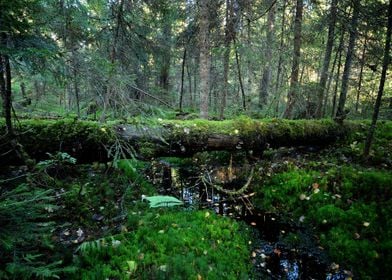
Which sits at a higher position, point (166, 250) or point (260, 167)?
point (260, 167)

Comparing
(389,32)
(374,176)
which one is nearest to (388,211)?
(374,176)

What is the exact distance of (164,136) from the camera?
21.4ft

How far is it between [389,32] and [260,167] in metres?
4.03

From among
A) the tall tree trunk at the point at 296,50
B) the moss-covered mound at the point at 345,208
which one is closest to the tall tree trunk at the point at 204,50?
the tall tree trunk at the point at 296,50

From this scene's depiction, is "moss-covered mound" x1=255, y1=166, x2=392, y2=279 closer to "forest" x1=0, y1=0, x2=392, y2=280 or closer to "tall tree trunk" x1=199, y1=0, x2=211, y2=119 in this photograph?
"forest" x1=0, y1=0, x2=392, y2=280

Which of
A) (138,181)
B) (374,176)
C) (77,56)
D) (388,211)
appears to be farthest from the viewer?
(138,181)

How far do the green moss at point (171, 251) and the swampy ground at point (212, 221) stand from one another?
0.02 metres

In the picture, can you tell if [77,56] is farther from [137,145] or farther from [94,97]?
[137,145]

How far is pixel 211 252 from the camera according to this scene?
4.24 meters

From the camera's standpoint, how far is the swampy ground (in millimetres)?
3646

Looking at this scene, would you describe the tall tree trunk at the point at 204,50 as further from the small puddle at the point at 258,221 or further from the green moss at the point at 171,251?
the green moss at the point at 171,251

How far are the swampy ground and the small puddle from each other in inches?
0.8

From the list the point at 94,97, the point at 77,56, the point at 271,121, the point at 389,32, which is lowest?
the point at 271,121

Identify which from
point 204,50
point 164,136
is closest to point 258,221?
point 164,136
